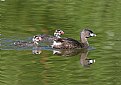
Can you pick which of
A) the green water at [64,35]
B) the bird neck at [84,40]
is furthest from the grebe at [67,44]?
the green water at [64,35]

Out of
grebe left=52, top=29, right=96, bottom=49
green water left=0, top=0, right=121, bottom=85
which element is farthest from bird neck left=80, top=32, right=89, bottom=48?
green water left=0, top=0, right=121, bottom=85

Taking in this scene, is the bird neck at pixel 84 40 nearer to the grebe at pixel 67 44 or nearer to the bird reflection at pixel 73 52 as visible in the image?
the grebe at pixel 67 44

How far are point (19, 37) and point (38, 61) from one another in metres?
3.38

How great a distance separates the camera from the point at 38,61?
13367 millimetres

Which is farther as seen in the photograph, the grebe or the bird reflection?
the grebe

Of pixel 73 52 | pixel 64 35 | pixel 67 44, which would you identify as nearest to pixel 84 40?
pixel 67 44

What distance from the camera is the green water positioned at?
38.8 ft

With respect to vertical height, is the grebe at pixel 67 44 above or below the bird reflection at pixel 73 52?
above

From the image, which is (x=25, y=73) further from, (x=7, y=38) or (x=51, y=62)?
(x=7, y=38)

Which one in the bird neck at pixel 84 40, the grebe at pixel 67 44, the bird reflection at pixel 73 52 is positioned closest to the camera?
the bird reflection at pixel 73 52

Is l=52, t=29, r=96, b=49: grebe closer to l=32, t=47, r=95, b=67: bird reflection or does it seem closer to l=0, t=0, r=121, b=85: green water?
l=32, t=47, r=95, b=67: bird reflection

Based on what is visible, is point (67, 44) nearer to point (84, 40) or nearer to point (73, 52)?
point (73, 52)

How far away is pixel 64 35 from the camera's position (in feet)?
57.1

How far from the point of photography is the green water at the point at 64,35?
11812 mm
